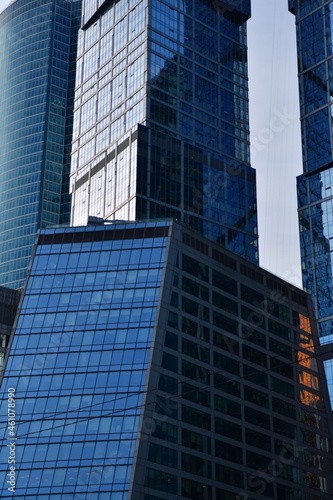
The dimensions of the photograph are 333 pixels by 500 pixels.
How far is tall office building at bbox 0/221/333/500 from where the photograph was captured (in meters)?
119

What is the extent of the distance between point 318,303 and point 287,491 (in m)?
63.7

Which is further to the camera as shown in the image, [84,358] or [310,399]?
[310,399]

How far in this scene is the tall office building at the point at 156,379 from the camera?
11856 centimetres

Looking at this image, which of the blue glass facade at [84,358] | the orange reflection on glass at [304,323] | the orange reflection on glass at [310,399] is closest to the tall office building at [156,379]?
the blue glass facade at [84,358]

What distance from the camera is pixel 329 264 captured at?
200 metres

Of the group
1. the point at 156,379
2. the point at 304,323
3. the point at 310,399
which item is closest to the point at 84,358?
the point at 156,379

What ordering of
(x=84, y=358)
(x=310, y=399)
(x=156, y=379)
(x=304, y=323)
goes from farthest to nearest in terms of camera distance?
(x=304, y=323)
(x=310, y=399)
(x=84, y=358)
(x=156, y=379)

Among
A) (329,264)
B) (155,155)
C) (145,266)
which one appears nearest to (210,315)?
(145,266)

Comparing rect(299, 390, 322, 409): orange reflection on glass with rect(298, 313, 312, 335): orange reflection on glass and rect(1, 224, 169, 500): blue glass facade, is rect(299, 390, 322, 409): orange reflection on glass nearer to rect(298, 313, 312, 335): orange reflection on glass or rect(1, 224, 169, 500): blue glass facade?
rect(298, 313, 312, 335): orange reflection on glass

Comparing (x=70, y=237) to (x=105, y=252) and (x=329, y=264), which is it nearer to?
(x=105, y=252)

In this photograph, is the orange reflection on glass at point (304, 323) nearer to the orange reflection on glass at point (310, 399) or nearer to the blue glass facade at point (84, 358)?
the orange reflection on glass at point (310, 399)

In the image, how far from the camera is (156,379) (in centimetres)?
12381

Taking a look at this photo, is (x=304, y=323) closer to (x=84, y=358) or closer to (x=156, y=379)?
(x=156, y=379)

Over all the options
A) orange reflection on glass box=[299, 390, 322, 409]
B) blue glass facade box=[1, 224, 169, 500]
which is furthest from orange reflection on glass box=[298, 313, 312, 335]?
blue glass facade box=[1, 224, 169, 500]
